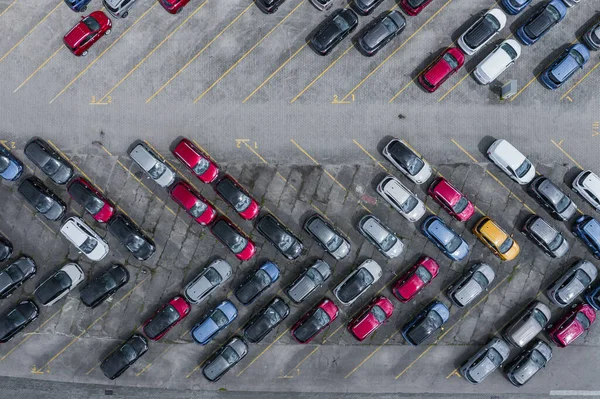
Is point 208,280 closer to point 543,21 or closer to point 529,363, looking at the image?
point 529,363

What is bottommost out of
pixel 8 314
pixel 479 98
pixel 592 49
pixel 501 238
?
pixel 501 238

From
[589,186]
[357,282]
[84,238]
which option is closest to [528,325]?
[589,186]

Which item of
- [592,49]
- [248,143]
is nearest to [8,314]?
[248,143]

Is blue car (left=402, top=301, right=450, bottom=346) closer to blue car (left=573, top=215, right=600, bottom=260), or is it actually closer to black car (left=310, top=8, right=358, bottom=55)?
blue car (left=573, top=215, right=600, bottom=260)

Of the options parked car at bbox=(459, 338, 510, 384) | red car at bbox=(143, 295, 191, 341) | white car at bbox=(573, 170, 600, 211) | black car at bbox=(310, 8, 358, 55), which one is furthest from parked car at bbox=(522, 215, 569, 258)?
red car at bbox=(143, 295, 191, 341)

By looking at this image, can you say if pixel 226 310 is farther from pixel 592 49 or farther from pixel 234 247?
pixel 592 49
